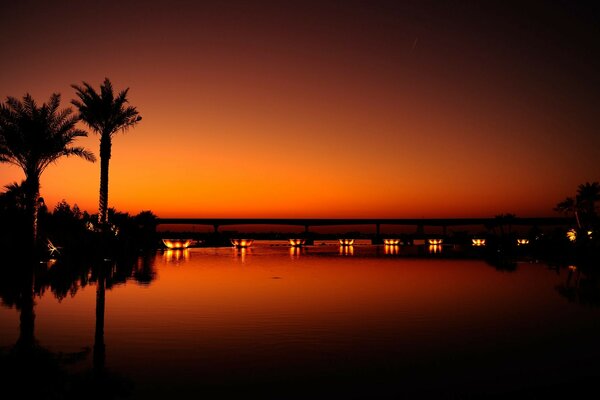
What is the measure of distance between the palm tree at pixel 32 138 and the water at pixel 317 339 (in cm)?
1210

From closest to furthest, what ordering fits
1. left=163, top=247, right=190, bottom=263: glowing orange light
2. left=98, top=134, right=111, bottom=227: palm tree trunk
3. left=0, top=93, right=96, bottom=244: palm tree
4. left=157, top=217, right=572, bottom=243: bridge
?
left=0, top=93, right=96, bottom=244: palm tree, left=98, top=134, right=111, bottom=227: palm tree trunk, left=163, top=247, right=190, bottom=263: glowing orange light, left=157, top=217, right=572, bottom=243: bridge

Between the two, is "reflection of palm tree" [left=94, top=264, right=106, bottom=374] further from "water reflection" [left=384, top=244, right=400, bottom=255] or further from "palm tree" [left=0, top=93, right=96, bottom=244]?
"water reflection" [left=384, top=244, right=400, bottom=255]

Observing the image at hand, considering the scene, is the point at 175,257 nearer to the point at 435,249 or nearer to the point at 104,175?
the point at 104,175

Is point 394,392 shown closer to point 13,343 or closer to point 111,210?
point 13,343

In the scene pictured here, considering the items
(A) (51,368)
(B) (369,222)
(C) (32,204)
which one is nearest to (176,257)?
(C) (32,204)

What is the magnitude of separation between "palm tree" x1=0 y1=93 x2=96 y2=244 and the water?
12.1 m

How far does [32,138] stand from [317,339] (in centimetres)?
2664

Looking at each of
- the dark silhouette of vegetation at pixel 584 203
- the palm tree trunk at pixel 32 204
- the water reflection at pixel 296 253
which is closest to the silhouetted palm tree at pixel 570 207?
the dark silhouette of vegetation at pixel 584 203

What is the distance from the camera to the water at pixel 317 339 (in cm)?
895

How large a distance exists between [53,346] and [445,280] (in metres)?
22.0

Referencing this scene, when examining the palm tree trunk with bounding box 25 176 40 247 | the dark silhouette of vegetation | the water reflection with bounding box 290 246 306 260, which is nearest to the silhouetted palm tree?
the dark silhouette of vegetation

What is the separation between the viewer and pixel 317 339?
41.7 feet

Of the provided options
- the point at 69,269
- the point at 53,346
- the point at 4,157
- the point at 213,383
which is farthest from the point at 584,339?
the point at 4,157

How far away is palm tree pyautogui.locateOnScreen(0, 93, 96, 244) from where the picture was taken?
33.0 meters
